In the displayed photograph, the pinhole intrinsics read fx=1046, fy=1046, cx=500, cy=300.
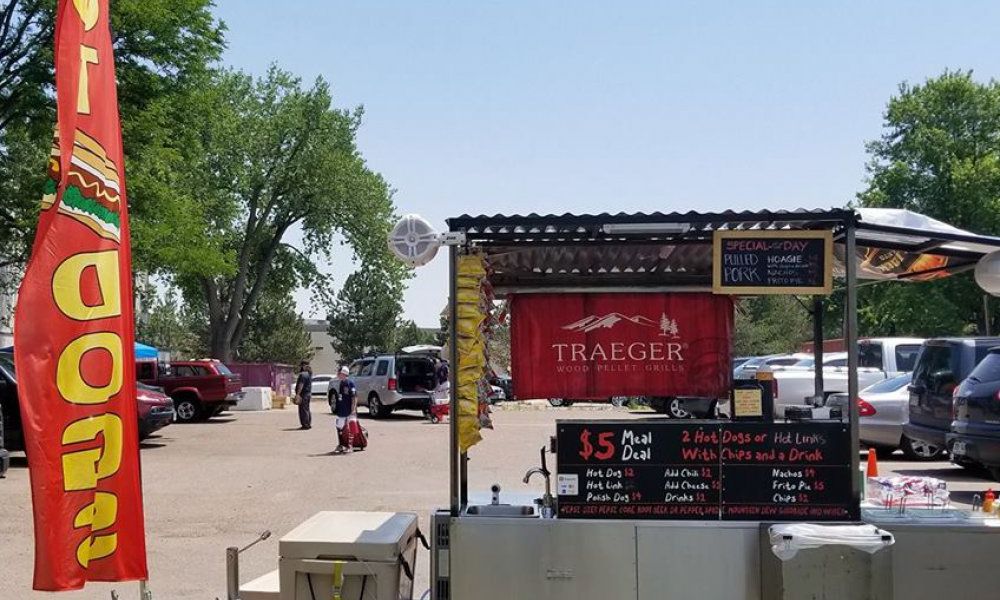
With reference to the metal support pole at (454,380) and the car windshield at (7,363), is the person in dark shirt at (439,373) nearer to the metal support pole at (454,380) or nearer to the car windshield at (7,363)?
the car windshield at (7,363)

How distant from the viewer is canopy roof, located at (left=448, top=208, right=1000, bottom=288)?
19.0 ft

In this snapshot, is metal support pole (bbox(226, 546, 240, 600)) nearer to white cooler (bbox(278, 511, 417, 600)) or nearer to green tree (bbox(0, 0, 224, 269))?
white cooler (bbox(278, 511, 417, 600))

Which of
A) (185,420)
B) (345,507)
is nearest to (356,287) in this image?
(185,420)

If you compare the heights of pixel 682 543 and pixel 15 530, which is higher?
pixel 682 543

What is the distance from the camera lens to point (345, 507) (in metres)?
12.1

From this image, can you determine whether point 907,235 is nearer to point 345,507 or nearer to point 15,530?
point 345,507

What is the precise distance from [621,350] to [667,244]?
115cm

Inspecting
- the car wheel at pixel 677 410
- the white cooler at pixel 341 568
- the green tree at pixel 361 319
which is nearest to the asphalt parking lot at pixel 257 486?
the white cooler at pixel 341 568

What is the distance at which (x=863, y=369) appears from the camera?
21.7m

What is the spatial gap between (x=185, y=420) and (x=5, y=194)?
7700 millimetres

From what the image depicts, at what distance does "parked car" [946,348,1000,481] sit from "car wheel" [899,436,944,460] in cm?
217

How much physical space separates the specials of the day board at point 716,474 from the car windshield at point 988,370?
276 inches

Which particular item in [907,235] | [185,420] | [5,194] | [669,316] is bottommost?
[185,420]

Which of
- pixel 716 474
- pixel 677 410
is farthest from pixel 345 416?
pixel 716 474
